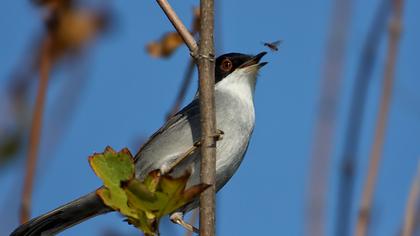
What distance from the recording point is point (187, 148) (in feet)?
14.2

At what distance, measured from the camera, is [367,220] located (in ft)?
6.95

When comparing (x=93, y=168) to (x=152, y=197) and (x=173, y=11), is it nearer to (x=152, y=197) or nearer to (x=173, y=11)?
(x=152, y=197)

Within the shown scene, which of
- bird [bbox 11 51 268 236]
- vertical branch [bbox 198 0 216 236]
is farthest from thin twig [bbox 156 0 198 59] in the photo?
bird [bbox 11 51 268 236]

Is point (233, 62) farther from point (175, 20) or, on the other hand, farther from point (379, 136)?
point (379, 136)

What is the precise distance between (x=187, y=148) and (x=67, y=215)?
0.87m

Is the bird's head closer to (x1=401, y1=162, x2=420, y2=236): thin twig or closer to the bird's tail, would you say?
the bird's tail

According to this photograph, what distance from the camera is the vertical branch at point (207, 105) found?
2.28 meters

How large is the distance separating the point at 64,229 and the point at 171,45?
4.90 ft

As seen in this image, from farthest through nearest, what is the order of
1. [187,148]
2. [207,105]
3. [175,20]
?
1. [187,148]
2. [175,20]
3. [207,105]

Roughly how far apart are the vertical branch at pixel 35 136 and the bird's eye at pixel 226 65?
2.81m

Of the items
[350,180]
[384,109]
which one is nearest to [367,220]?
Result: [350,180]

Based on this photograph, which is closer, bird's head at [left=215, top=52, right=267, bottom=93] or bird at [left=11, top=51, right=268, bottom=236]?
bird at [left=11, top=51, right=268, bottom=236]

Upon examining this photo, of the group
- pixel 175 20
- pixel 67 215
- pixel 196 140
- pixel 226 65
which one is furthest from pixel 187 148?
pixel 175 20

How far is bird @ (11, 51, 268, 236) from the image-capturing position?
163 inches
